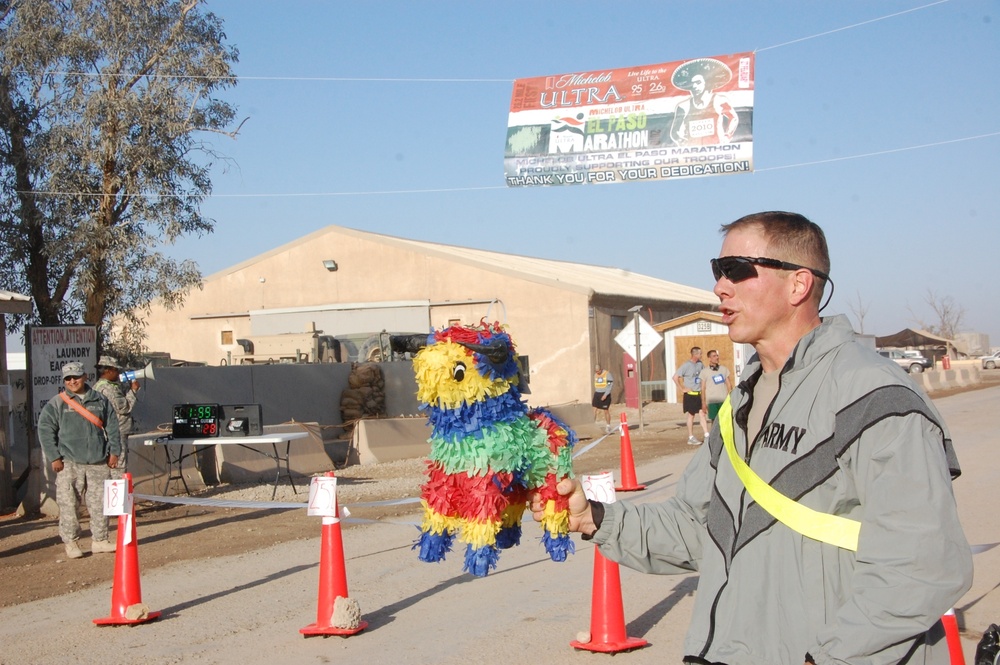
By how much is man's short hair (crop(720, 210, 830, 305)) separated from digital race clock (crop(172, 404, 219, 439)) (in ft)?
39.6

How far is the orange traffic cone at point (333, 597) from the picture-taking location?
6730mm

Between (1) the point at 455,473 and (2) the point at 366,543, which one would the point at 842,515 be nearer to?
(1) the point at 455,473

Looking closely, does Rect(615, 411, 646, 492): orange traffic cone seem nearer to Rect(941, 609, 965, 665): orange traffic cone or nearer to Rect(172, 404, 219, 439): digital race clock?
Rect(172, 404, 219, 439): digital race clock

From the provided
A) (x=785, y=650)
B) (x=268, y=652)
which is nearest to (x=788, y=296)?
(x=785, y=650)

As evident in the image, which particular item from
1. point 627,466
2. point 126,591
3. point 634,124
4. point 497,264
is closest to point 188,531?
point 126,591

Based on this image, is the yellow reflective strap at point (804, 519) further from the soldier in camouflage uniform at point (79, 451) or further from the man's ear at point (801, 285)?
the soldier in camouflage uniform at point (79, 451)

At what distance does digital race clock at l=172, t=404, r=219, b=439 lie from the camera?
45.3 feet

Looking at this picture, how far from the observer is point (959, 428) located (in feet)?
70.2

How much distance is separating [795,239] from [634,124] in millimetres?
12979

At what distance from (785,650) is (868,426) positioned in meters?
0.58

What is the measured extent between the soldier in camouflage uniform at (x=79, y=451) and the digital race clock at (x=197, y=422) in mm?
3367

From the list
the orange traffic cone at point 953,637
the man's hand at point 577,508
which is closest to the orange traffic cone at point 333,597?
the orange traffic cone at point 953,637

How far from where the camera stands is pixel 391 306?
35969 millimetres

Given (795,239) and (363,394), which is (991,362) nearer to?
(363,394)
